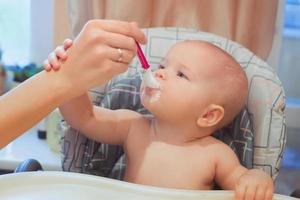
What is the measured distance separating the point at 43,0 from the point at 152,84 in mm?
1072

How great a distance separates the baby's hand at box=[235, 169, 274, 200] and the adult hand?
0.99 feet

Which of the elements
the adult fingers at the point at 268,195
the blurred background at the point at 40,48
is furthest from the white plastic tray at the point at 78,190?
the blurred background at the point at 40,48

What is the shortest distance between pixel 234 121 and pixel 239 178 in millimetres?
208

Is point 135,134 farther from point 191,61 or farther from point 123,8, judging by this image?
point 123,8

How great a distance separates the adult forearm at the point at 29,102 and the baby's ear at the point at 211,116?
13.0 inches

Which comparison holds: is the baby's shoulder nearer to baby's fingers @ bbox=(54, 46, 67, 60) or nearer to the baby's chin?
the baby's chin

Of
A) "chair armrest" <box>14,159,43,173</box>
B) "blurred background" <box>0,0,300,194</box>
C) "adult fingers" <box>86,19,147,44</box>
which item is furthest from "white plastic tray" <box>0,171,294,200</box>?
"blurred background" <box>0,0,300,194</box>

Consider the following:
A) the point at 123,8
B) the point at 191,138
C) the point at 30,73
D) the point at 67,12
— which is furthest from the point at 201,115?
the point at 30,73

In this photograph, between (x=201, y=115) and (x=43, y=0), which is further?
(x=43, y=0)

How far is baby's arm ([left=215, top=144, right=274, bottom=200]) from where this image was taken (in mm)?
920

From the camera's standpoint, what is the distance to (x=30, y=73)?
6.45 ft

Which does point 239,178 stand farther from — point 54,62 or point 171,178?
point 54,62

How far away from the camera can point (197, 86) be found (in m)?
1.07

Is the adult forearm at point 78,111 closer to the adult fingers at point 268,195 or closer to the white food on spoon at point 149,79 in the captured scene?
the white food on spoon at point 149,79
